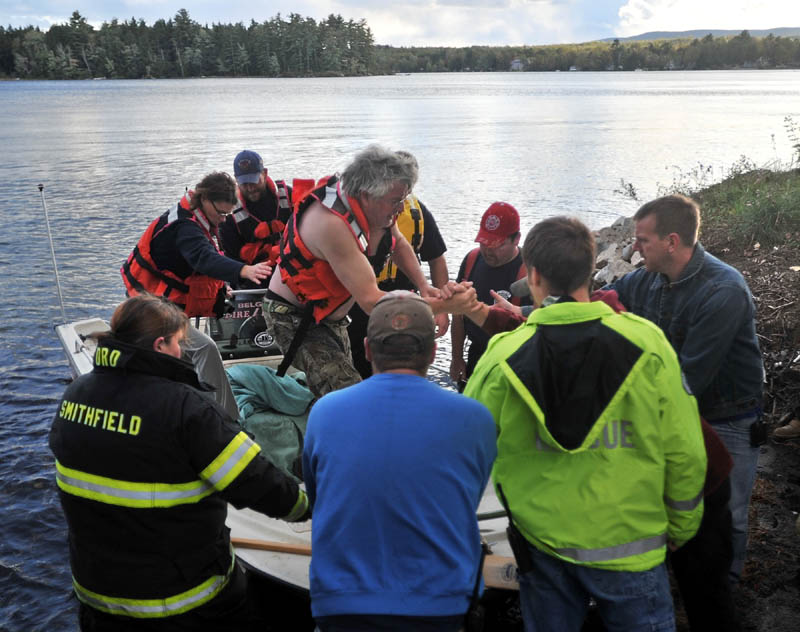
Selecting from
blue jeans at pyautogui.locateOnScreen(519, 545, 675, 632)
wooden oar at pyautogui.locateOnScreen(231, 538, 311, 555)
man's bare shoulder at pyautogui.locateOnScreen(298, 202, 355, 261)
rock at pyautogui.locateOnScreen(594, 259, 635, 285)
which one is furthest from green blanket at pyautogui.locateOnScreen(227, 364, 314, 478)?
rock at pyautogui.locateOnScreen(594, 259, 635, 285)

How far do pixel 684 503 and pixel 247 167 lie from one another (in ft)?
15.7

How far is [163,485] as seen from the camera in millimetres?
2201

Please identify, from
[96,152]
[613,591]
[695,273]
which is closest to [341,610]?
[613,591]

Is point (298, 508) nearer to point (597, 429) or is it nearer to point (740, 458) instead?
point (597, 429)

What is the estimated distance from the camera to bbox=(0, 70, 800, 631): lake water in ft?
19.1

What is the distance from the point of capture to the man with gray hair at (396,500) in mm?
1785

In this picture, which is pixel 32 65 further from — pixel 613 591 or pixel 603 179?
pixel 613 591

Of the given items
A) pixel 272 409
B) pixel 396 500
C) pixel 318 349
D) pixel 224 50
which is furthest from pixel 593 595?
pixel 224 50

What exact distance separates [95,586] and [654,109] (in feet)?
171

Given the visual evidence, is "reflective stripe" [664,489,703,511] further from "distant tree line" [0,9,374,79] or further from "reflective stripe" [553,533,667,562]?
"distant tree line" [0,9,374,79]

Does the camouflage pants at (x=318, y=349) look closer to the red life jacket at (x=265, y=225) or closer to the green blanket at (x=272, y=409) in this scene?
the green blanket at (x=272, y=409)

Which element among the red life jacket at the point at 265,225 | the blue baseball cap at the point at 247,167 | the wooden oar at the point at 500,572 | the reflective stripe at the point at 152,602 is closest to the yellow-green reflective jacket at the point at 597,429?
the wooden oar at the point at 500,572

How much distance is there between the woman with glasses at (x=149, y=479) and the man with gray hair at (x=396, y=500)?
1.61 feet

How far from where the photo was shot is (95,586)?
2.32m
